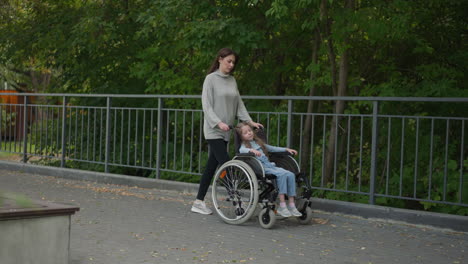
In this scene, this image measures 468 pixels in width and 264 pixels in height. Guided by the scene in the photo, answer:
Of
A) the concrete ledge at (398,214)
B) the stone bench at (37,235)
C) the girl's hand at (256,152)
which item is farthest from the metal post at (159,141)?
the stone bench at (37,235)

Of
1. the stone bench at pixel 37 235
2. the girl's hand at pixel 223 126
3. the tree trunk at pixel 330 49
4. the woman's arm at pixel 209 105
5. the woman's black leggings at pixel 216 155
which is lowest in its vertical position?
the stone bench at pixel 37 235

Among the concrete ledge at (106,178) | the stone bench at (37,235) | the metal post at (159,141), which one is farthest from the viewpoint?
the metal post at (159,141)

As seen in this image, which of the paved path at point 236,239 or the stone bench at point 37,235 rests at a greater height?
the stone bench at point 37,235

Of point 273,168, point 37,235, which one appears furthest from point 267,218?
point 37,235

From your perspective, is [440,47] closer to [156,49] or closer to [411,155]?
[411,155]

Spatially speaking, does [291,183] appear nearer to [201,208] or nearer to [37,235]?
[201,208]

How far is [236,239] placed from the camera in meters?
6.18

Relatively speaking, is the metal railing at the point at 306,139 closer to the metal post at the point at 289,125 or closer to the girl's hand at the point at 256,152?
the metal post at the point at 289,125

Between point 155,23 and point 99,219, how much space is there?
16.7ft

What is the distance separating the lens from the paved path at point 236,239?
5367mm

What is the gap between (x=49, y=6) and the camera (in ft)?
49.3

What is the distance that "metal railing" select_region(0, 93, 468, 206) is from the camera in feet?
25.5

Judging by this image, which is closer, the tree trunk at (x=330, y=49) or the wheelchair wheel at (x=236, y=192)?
the wheelchair wheel at (x=236, y=192)

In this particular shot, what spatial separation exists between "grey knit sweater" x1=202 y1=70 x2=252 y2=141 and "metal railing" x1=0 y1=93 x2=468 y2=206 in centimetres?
102
